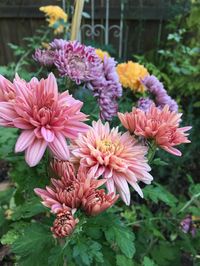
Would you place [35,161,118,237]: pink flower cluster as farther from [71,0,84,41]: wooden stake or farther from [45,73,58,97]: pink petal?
[71,0,84,41]: wooden stake

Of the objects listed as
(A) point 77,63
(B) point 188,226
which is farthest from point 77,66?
(B) point 188,226

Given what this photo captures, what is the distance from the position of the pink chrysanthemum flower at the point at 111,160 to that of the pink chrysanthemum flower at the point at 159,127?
36mm

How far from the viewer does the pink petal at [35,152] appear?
2.27ft

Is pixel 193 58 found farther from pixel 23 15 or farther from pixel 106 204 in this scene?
pixel 106 204

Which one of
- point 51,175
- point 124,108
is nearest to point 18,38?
point 124,108

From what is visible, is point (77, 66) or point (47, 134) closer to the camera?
point (47, 134)

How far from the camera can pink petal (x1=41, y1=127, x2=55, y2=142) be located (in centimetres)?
69

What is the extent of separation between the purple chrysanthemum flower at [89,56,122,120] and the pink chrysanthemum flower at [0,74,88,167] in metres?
0.41

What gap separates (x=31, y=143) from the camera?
705 mm

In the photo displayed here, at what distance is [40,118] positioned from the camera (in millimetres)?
699

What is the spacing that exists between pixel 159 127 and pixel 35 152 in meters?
0.26

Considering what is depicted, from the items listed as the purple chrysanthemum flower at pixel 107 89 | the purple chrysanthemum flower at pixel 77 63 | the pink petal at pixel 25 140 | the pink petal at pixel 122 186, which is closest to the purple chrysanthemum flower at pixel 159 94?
the purple chrysanthemum flower at pixel 107 89

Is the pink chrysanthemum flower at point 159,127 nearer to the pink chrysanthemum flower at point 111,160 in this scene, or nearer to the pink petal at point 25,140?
the pink chrysanthemum flower at point 111,160

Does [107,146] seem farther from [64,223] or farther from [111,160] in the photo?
[64,223]
